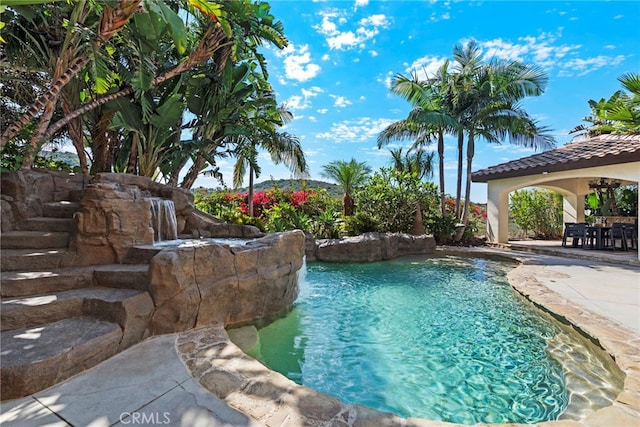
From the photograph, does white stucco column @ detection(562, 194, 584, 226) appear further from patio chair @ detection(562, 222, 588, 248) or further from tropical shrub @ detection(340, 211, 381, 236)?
tropical shrub @ detection(340, 211, 381, 236)

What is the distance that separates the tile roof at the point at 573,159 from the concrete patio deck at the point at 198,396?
776 centimetres

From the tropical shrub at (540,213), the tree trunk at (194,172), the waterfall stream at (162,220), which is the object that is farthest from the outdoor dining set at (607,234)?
the tree trunk at (194,172)

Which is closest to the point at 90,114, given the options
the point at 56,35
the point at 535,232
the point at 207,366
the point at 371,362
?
the point at 56,35

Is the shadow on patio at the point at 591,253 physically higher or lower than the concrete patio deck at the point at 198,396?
higher

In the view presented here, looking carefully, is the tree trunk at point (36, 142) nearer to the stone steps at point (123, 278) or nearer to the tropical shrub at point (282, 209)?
the stone steps at point (123, 278)

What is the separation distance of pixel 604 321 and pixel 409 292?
9.74 ft

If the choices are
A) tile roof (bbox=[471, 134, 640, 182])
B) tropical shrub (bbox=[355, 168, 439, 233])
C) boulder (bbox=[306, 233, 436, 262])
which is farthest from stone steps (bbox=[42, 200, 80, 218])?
tile roof (bbox=[471, 134, 640, 182])

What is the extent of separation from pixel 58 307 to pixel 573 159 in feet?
42.4

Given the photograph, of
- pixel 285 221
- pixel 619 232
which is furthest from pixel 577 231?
pixel 285 221

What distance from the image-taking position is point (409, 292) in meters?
6.10

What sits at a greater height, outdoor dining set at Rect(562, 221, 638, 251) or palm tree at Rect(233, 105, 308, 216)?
palm tree at Rect(233, 105, 308, 216)

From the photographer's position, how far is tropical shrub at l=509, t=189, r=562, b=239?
1523cm

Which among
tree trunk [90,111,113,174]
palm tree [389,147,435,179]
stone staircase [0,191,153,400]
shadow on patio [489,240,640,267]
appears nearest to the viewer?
stone staircase [0,191,153,400]

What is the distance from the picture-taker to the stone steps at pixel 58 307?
8.81ft
